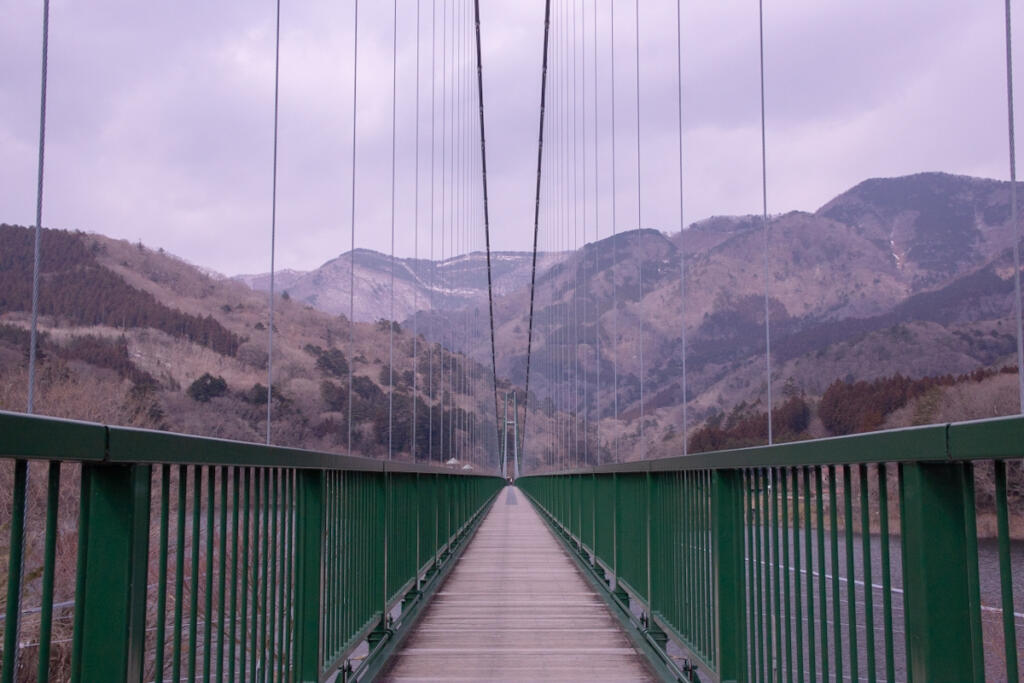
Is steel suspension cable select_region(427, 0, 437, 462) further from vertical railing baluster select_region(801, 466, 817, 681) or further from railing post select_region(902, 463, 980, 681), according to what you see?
railing post select_region(902, 463, 980, 681)

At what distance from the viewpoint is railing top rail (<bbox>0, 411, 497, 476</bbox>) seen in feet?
4.02

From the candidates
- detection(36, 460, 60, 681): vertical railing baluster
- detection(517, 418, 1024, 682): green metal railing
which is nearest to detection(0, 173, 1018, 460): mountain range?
detection(517, 418, 1024, 682): green metal railing

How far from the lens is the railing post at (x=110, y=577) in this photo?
1.55 m

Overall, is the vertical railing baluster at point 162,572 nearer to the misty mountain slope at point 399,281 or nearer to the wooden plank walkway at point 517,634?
the wooden plank walkway at point 517,634

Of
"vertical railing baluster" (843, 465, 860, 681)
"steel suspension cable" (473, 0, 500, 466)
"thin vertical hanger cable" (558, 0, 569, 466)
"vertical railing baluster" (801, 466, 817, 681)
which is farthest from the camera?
"steel suspension cable" (473, 0, 500, 466)

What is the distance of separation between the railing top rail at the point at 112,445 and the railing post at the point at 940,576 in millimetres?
1345

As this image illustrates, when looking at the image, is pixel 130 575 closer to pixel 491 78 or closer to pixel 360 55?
pixel 360 55

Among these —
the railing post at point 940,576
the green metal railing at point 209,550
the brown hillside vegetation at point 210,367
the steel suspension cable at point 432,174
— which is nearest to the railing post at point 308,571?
the green metal railing at point 209,550

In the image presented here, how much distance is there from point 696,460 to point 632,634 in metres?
2.12

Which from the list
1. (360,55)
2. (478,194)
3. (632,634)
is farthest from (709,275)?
(632,634)

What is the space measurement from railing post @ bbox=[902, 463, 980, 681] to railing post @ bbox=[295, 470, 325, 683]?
1932mm

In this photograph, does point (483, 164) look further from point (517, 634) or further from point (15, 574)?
point (15, 574)

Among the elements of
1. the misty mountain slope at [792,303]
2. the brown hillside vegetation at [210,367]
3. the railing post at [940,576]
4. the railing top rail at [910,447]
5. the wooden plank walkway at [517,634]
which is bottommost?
the wooden plank walkway at [517,634]

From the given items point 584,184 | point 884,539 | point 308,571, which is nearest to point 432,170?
point 584,184
